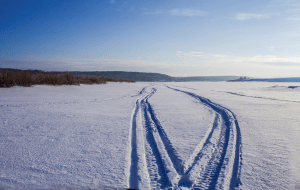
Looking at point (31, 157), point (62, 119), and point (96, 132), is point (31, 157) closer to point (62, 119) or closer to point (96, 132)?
point (96, 132)

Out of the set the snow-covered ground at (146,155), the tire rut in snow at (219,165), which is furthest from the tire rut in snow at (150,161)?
the tire rut in snow at (219,165)

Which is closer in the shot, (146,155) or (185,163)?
(185,163)

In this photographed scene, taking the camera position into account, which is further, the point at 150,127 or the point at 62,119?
the point at 62,119

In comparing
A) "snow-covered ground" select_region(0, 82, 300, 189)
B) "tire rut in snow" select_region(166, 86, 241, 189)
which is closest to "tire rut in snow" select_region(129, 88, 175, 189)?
"snow-covered ground" select_region(0, 82, 300, 189)

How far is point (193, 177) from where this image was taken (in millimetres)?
1376

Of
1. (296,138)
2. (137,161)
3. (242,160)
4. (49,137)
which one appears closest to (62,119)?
(49,137)

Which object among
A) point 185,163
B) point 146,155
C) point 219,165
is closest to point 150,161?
point 146,155

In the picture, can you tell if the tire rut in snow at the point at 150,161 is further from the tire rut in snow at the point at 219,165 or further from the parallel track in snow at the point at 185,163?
the tire rut in snow at the point at 219,165

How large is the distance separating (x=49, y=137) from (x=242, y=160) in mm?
2045

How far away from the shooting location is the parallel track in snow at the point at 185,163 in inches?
51.7

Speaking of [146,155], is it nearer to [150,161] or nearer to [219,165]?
[150,161]

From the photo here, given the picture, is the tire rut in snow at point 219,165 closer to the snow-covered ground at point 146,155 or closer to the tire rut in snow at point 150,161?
the snow-covered ground at point 146,155

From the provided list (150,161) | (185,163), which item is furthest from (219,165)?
(150,161)

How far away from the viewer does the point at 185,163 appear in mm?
1572
